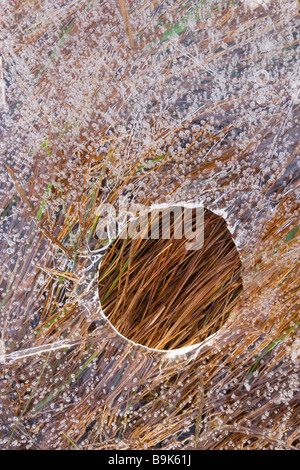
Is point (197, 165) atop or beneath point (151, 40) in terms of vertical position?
beneath

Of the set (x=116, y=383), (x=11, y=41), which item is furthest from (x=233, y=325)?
(x=11, y=41)

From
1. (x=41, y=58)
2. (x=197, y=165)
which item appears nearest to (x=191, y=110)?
(x=197, y=165)

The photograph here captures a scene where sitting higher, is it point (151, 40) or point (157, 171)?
point (151, 40)

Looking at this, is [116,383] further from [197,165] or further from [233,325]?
[197,165]

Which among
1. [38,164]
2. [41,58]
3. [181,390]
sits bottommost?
[181,390]

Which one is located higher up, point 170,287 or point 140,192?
point 140,192

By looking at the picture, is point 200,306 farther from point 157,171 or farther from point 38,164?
point 38,164

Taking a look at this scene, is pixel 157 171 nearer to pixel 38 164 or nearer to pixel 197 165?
pixel 197 165
